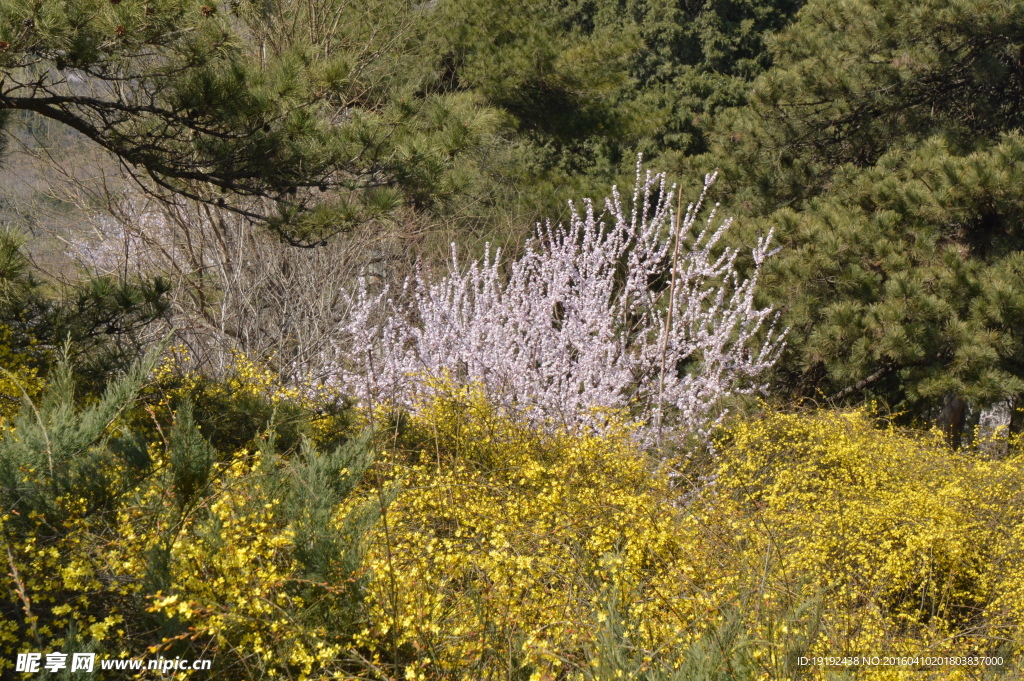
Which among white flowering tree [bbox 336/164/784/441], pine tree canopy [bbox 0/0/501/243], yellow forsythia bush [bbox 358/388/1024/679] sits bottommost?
white flowering tree [bbox 336/164/784/441]

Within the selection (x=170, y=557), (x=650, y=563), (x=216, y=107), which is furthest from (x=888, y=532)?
(x=216, y=107)

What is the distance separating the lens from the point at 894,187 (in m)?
7.31

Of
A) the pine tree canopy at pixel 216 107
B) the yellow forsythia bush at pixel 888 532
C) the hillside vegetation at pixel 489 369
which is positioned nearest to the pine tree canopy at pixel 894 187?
the hillside vegetation at pixel 489 369

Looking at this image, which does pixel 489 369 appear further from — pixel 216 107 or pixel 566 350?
pixel 216 107

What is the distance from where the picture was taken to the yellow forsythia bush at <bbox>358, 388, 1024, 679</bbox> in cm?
233

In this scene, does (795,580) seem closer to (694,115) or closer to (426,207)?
(426,207)

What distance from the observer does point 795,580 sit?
10.2ft

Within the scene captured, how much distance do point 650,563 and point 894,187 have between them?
5426mm

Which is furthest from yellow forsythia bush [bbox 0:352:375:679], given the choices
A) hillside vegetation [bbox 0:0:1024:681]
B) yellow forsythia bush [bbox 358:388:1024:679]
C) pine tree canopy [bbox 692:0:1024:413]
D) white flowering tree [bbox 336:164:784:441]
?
pine tree canopy [bbox 692:0:1024:413]

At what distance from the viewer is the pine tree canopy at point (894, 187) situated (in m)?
6.77

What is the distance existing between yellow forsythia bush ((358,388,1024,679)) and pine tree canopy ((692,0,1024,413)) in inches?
63.9

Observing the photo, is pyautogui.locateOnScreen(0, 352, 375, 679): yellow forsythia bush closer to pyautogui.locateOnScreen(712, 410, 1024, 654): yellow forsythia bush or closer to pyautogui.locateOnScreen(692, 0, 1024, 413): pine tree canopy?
pyautogui.locateOnScreen(712, 410, 1024, 654): yellow forsythia bush

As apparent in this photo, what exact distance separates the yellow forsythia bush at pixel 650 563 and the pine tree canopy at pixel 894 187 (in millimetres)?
1622

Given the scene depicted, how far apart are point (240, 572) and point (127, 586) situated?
30 cm
